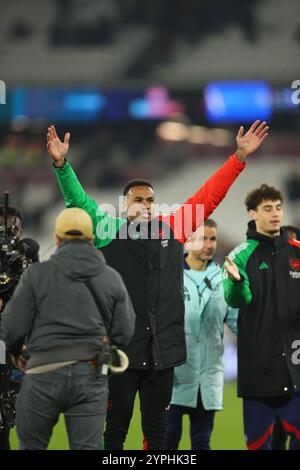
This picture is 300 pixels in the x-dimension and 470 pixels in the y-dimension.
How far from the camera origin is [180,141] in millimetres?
30625

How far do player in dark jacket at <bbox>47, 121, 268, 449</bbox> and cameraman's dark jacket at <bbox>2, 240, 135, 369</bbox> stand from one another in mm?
1024

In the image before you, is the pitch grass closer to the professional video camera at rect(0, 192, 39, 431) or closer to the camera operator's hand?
the professional video camera at rect(0, 192, 39, 431)

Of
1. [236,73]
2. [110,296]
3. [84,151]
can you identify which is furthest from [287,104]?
[110,296]

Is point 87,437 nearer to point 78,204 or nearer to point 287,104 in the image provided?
point 78,204

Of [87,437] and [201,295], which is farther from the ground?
[201,295]

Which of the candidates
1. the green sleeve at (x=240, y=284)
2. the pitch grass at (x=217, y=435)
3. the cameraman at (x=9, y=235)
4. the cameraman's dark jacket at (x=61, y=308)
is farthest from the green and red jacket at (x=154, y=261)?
the pitch grass at (x=217, y=435)

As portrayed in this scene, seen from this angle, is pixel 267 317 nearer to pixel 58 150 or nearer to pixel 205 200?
pixel 205 200

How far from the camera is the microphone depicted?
738 centimetres

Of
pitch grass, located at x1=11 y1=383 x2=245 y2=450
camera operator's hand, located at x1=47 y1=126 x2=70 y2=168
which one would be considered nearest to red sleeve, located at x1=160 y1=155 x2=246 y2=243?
camera operator's hand, located at x1=47 y1=126 x2=70 y2=168

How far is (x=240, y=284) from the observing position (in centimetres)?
699

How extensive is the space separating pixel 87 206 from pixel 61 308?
1542 millimetres

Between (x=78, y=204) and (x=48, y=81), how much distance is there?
24366mm

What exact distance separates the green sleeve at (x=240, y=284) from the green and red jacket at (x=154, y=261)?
33cm

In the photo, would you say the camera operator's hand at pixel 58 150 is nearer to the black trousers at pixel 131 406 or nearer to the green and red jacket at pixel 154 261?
the green and red jacket at pixel 154 261
